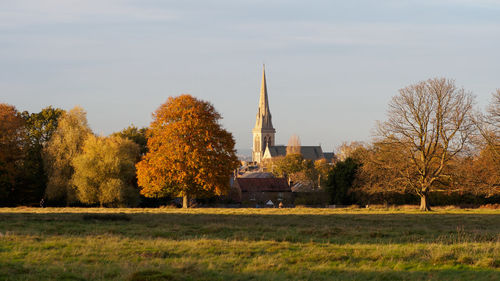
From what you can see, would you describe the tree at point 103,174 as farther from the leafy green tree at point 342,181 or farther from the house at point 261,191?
the house at point 261,191

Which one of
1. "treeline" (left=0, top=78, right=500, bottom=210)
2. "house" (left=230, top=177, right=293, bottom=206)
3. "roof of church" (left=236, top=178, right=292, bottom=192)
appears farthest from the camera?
"roof of church" (left=236, top=178, right=292, bottom=192)

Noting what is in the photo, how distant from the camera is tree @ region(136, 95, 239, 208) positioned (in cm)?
4919

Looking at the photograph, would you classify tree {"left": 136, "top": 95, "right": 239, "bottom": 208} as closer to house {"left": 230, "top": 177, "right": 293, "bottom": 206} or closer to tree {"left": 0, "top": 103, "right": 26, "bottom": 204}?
tree {"left": 0, "top": 103, "right": 26, "bottom": 204}

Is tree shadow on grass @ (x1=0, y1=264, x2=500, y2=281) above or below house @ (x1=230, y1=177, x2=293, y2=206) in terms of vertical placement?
below

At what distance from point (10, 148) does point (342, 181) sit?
4049cm

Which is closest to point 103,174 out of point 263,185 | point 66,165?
point 66,165

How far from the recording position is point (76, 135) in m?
59.7

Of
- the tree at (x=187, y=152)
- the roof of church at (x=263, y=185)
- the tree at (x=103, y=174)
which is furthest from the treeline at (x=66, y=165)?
the roof of church at (x=263, y=185)

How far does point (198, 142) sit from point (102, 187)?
12524 mm

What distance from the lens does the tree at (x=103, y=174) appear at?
55.1m

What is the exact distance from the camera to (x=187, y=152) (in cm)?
4950

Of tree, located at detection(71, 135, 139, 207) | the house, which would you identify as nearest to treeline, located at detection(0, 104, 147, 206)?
tree, located at detection(71, 135, 139, 207)

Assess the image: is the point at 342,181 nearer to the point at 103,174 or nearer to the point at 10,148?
the point at 103,174

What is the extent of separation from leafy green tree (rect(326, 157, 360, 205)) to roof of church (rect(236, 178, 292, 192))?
22.5m
